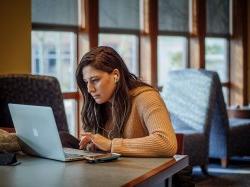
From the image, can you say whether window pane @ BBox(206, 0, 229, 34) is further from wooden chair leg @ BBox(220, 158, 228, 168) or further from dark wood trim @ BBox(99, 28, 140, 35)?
wooden chair leg @ BBox(220, 158, 228, 168)

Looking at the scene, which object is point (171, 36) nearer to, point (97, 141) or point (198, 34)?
point (198, 34)

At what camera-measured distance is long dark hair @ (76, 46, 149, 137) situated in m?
2.72

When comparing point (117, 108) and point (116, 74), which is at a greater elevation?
point (116, 74)

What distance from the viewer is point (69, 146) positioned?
2902 mm

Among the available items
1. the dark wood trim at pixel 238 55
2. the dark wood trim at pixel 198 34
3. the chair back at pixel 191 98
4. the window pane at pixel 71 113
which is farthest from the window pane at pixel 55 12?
the dark wood trim at pixel 238 55

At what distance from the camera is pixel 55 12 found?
5.12 meters

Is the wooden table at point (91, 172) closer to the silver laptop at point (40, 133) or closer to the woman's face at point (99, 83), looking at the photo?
the silver laptop at point (40, 133)

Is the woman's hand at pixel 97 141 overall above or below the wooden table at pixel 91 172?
above

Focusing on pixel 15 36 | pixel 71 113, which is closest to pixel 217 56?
pixel 71 113

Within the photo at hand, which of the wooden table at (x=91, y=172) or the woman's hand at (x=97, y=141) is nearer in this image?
the wooden table at (x=91, y=172)

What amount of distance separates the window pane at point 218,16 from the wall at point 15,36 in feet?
11.0

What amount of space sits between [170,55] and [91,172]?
4.79 metres

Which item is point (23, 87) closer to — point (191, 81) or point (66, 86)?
point (66, 86)

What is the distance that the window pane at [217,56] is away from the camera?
24.7 ft
